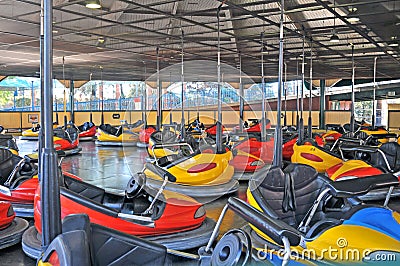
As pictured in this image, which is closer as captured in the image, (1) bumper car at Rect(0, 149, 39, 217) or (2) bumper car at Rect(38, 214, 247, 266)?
(2) bumper car at Rect(38, 214, 247, 266)

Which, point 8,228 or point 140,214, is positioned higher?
point 140,214

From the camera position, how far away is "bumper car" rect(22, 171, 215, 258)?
8.55ft

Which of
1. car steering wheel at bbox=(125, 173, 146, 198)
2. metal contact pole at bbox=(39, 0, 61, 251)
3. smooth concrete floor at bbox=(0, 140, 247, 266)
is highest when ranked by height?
metal contact pole at bbox=(39, 0, 61, 251)

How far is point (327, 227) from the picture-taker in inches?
80.5

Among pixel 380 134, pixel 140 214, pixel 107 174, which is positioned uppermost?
pixel 380 134

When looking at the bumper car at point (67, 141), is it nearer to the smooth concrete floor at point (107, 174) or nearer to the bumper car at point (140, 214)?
the smooth concrete floor at point (107, 174)

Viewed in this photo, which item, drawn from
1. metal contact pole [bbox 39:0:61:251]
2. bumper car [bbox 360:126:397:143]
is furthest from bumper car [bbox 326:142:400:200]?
bumper car [bbox 360:126:397:143]

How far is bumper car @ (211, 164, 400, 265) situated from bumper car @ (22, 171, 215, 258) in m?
0.57

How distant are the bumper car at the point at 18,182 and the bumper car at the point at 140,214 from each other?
0.70 m

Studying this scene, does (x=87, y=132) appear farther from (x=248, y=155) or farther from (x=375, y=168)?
(x=375, y=168)

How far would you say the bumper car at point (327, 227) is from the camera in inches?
60.2

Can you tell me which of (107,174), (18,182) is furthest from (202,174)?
(107,174)

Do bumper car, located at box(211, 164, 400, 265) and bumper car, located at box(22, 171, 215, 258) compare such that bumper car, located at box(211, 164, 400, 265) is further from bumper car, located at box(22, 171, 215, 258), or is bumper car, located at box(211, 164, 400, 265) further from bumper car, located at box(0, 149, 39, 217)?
bumper car, located at box(0, 149, 39, 217)

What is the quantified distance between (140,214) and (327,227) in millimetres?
1331
